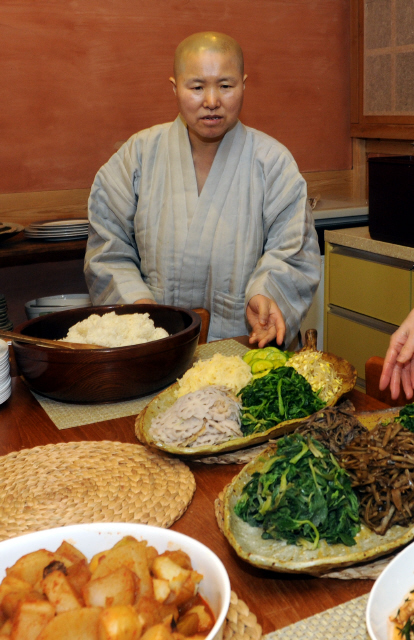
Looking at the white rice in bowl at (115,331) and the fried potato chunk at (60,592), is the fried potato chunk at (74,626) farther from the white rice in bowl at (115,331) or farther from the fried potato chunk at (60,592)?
the white rice in bowl at (115,331)

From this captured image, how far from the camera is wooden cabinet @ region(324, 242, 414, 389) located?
3115 millimetres

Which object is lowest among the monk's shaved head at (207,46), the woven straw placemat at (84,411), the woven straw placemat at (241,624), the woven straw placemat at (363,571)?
the woven straw placemat at (84,411)

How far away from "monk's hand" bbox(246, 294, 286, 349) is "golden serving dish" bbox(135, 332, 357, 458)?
0.31 meters

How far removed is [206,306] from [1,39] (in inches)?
72.8

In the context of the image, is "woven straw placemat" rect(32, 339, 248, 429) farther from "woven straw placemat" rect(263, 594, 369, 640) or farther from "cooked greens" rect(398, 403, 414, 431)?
"woven straw placemat" rect(263, 594, 369, 640)

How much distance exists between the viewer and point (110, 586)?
24.3 inches

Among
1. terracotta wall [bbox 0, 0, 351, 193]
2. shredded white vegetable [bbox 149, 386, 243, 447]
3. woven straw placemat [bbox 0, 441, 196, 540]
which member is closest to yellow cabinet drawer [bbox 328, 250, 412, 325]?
terracotta wall [bbox 0, 0, 351, 193]

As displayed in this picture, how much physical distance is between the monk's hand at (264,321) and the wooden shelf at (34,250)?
1346 mm

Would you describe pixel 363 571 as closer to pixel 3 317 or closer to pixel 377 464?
pixel 377 464

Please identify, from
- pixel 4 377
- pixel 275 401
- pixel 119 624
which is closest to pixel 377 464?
pixel 275 401

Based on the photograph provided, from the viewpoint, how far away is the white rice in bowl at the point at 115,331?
148 centimetres

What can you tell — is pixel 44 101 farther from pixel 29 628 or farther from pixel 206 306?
pixel 29 628

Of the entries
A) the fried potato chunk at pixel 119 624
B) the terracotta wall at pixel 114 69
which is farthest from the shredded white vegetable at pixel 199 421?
the terracotta wall at pixel 114 69

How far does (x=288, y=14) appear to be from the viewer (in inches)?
147
